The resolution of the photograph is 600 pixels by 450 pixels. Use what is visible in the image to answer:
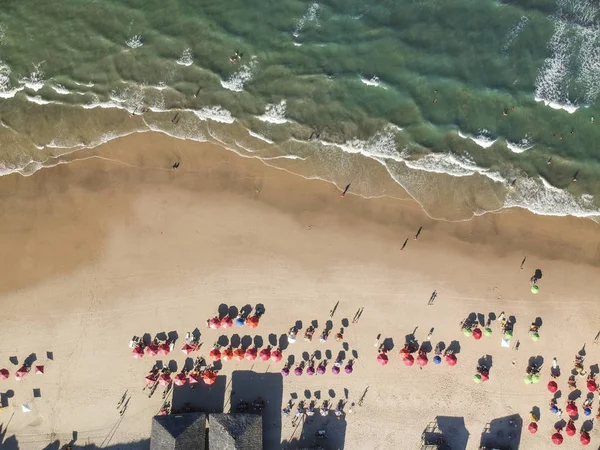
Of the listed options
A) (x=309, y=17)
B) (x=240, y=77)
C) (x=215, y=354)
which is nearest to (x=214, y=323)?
(x=215, y=354)

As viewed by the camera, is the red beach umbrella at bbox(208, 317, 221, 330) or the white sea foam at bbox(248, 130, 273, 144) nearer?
the red beach umbrella at bbox(208, 317, 221, 330)

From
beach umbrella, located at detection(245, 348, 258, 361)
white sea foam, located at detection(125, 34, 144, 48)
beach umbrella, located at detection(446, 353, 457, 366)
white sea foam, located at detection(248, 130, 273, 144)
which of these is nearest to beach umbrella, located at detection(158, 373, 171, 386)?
beach umbrella, located at detection(245, 348, 258, 361)

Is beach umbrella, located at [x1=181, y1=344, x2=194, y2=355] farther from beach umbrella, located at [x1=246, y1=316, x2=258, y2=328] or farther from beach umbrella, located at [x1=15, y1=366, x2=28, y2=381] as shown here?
beach umbrella, located at [x1=15, y1=366, x2=28, y2=381]

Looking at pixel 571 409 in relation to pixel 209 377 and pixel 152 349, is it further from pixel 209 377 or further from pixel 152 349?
pixel 152 349

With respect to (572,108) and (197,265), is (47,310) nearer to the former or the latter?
(197,265)

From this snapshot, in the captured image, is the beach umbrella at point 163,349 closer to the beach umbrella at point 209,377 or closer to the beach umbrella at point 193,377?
the beach umbrella at point 193,377

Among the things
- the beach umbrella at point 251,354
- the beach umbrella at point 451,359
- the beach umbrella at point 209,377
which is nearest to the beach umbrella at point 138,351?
the beach umbrella at point 209,377

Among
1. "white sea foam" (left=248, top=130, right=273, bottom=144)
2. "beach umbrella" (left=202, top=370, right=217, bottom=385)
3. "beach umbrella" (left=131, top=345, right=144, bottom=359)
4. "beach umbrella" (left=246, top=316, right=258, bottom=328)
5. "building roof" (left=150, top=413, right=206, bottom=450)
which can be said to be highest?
"white sea foam" (left=248, top=130, right=273, bottom=144)

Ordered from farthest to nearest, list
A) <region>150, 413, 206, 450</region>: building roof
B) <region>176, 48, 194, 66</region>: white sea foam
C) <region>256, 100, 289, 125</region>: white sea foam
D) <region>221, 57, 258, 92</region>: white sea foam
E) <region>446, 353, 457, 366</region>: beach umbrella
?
1. <region>176, 48, 194, 66</region>: white sea foam
2. <region>221, 57, 258, 92</region>: white sea foam
3. <region>256, 100, 289, 125</region>: white sea foam
4. <region>446, 353, 457, 366</region>: beach umbrella
5. <region>150, 413, 206, 450</region>: building roof
